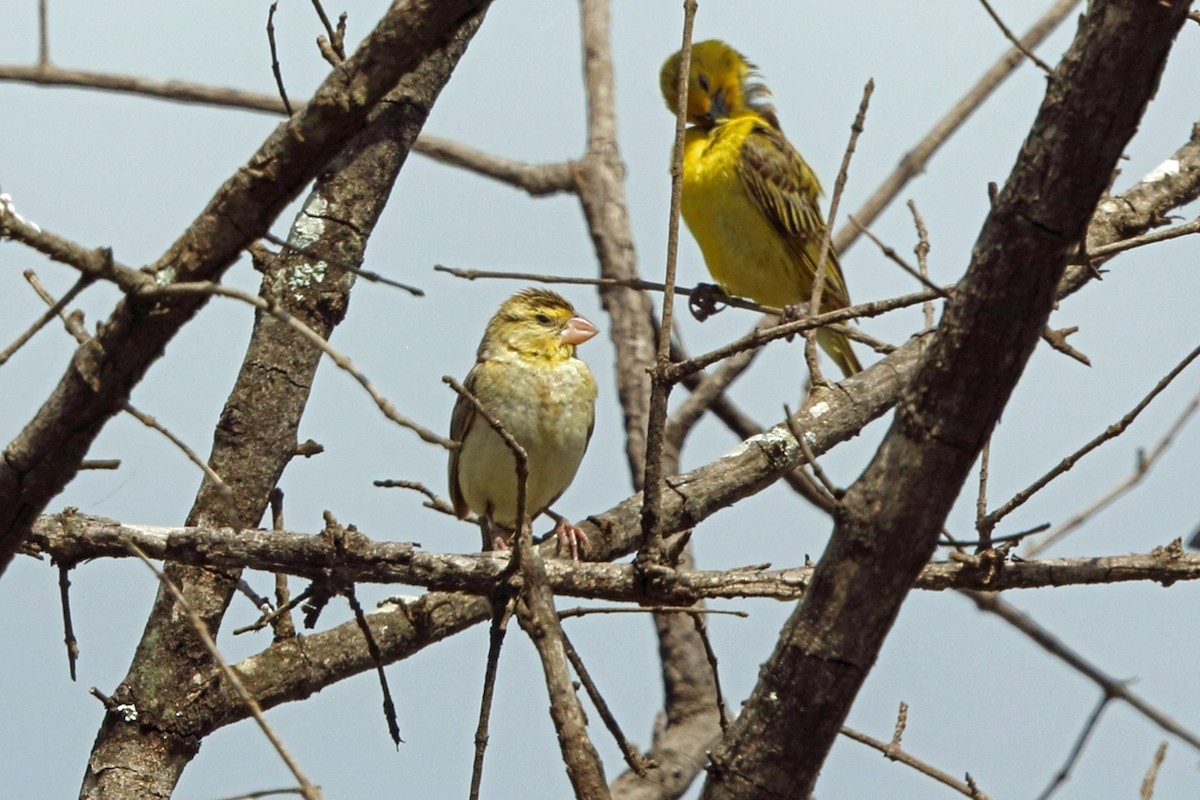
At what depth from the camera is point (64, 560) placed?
126 inches

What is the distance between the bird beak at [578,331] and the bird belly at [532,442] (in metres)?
0.29

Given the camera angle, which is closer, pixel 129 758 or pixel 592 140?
pixel 129 758

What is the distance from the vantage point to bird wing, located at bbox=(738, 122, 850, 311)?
7.43m

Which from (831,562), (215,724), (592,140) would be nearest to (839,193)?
(831,562)

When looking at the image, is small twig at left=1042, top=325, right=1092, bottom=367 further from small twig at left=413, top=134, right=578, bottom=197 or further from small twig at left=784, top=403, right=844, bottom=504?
small twig at left=413, top=134, right=578, bottom=197

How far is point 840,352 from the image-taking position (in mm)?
7512

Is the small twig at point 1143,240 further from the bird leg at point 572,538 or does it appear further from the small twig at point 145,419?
the bird leg at point 572,538

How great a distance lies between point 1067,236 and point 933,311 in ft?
9.74

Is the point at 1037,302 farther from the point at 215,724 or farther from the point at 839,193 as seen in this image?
the point at 215,724

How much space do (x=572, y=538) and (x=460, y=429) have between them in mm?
1429

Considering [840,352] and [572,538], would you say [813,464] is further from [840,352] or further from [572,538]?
[840,352]

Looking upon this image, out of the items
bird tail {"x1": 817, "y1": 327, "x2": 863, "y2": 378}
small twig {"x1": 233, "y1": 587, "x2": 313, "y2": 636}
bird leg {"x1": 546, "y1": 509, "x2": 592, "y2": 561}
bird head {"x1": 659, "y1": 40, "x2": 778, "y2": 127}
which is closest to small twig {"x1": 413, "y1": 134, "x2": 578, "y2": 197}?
bird head {"x1": 659, "y1": 40, "x2": 778, "y2": 127}

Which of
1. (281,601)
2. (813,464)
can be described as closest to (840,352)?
(281,601)

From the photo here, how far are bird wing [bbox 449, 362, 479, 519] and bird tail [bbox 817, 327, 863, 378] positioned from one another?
2.13 m
